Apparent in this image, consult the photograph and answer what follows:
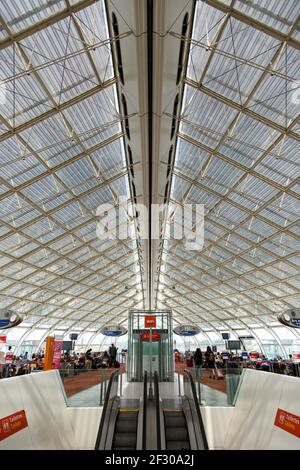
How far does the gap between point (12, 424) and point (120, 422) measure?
477 centimetres

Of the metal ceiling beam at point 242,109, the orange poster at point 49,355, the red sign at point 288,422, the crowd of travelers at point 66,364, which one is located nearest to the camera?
the red sign at point 288,422

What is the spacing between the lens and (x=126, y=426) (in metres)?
9.77

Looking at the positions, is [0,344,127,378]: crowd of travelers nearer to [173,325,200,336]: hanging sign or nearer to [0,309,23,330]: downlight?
[0,309,23,330]: downlight

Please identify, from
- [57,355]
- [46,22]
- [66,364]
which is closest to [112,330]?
[66,364]

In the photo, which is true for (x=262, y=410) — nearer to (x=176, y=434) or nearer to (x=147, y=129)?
(x=176, y=434)

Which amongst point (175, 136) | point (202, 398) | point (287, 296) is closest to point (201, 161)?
point (175, 136)

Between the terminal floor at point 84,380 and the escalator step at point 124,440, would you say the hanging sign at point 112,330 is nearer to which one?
the terminal floor at point 84,380

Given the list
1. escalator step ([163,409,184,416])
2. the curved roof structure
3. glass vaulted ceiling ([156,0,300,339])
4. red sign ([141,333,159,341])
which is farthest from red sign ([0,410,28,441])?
red sign ([141,333,159,341])

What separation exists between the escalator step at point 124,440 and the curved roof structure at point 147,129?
9930mm

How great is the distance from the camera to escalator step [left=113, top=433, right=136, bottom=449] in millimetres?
9044

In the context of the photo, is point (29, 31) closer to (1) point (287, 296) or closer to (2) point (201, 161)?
(2) point (201, 161)

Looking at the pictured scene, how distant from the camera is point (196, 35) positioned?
8609 millimetres

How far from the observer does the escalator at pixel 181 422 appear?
8.62 meters

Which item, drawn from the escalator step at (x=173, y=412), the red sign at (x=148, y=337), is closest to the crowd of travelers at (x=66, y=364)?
the red sign at (x=148, y=337)
